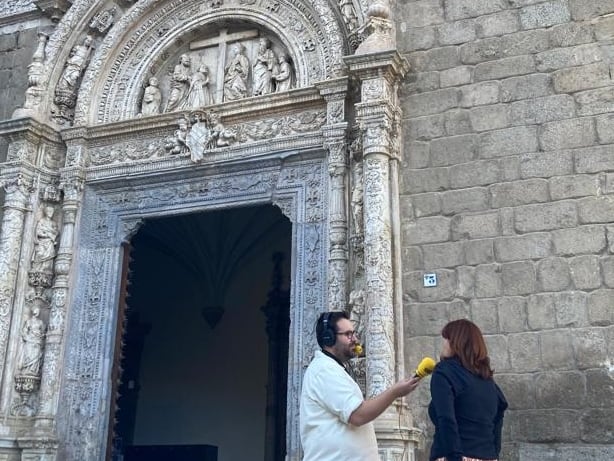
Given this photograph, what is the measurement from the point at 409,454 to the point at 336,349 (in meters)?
2.40

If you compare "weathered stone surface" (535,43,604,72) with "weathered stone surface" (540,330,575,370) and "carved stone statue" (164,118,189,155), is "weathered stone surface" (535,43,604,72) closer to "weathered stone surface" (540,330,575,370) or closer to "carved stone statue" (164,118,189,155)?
"weathered stone surface" (540,330,575,370)

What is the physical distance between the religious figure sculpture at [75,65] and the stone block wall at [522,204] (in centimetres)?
356

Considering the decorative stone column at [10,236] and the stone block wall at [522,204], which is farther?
the decorative stone column at [10,236]

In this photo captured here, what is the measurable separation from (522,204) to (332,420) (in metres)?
3.13

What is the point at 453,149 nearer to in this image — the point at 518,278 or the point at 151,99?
the point at 518,278

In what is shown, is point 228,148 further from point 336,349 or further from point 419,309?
point 336,349

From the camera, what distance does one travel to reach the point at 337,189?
20.2ft

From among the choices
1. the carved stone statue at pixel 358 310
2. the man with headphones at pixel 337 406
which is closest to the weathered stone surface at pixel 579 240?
the carved stone statue at pixel 358 310

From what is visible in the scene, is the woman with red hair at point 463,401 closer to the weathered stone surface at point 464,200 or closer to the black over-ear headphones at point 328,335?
the black over-ear headphones at point 328,335

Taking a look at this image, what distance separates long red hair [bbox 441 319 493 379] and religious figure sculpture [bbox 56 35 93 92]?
5759mm

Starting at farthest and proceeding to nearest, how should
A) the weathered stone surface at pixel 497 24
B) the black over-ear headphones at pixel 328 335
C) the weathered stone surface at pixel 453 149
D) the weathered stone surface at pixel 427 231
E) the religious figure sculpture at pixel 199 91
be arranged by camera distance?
the religious figure sculpture at pixel 199 91 → the weathered stone surface at pixel 497 24 → the weathered stone surface at pixel 453 149 → the weathered stone surface at pixel 427 231 → the black over-ear headphones at pixel 328 335

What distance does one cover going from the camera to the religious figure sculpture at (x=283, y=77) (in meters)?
6.94

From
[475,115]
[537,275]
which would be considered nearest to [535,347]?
[537,275]

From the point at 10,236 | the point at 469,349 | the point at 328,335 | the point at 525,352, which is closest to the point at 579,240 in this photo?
the point at 525,352
